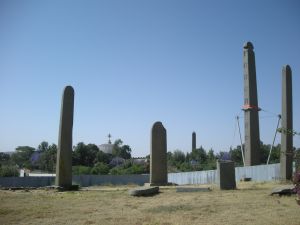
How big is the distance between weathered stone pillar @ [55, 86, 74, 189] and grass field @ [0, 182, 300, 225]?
663 cm

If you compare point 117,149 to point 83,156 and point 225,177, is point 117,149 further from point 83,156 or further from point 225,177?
point 225,177

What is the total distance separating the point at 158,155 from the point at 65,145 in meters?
5.47

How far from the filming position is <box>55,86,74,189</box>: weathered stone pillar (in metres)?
24.0

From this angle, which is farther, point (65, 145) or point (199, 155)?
point (199, 155)

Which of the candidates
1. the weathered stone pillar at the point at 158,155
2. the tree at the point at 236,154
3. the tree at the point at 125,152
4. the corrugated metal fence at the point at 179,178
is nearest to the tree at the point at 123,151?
the tree at the point at 125,152

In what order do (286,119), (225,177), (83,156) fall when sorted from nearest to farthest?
(225,177) < (286,119) < (83,156)

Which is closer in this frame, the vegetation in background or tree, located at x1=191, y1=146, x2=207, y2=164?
the vegetation in background

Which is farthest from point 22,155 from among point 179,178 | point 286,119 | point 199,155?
point 286,119

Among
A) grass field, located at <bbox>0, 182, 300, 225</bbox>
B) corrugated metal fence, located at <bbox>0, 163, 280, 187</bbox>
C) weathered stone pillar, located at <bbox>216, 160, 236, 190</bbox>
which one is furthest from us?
corrugated metal fence, located at <bbox>0, 163, 280, 187</bbox>

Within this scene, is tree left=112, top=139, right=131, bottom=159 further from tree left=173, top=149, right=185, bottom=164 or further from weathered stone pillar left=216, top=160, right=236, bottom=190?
weathered stone pillar left=216, top=160, right=236, bottom=190

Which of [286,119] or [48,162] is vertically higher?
[286,119]

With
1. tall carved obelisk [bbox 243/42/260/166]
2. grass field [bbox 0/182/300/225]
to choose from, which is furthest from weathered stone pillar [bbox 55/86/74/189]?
tall carved obelisk [bbox 243/42/260/166]

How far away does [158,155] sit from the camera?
84.9 ft

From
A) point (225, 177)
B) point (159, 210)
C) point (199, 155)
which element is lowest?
Answer: point (159, 210)
